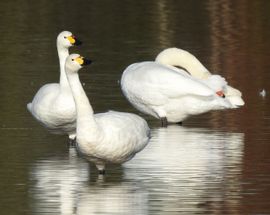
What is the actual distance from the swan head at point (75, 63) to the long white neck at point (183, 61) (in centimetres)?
435

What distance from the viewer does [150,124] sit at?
15.3 metres

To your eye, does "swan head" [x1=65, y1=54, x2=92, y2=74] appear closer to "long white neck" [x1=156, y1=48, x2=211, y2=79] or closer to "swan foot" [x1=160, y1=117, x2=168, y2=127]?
"swan foot" [x1=160, y1=117, x2=168, y2=127]

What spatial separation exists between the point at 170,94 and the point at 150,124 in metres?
0.53

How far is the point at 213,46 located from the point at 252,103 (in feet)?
20.4

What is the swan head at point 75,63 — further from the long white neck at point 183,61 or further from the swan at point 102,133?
the long white neck at point 183,61

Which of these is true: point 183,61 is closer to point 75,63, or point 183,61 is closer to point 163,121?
point 163,121

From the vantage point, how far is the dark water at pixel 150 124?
35.2 ft

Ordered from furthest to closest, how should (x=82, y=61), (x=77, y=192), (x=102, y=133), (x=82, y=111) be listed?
1. (x=82, y=61)
2. (x=82, y=111)
3. (x=102, y=133)
4. (x=77, y=192)

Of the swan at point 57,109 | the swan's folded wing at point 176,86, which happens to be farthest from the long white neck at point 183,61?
the swan at point 57,109

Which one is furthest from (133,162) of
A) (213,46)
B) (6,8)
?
(6,8)

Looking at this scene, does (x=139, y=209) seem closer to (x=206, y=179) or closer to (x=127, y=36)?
(x=206, y=179)

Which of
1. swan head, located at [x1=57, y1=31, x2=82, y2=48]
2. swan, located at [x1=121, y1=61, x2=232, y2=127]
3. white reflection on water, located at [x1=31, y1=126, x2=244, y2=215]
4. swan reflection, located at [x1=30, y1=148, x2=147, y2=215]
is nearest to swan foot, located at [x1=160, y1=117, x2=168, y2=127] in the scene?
swan, located at [x1=121, y1=61, x2=232, y2=127]

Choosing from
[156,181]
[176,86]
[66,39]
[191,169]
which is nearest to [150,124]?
[176,86]

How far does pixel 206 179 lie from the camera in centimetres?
1162
